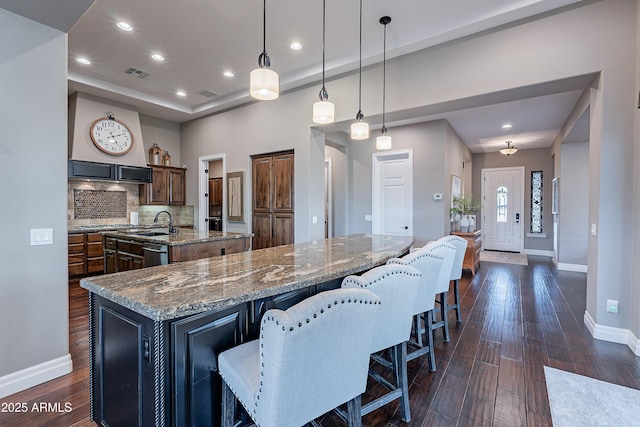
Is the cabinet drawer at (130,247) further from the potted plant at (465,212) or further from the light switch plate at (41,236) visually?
the potted plant at (465,212)

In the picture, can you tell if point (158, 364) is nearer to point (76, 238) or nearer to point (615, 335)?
point (615, 335)

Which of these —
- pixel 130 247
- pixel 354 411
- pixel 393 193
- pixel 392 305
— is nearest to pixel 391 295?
pixel 392 305

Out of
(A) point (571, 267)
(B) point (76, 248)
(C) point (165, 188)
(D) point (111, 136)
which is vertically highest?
(D) point (111, 136)

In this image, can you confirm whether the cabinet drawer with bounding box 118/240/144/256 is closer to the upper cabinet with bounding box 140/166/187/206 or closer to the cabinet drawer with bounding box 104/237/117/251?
the cabinet drawer with bounding box 104/237/117/251

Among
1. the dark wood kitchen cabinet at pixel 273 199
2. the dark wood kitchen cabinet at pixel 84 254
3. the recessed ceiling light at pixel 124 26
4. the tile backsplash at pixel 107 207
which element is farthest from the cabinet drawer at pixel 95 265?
the recessed ceiling light at pixel 124 26

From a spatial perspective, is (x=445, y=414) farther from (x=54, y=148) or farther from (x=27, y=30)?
(x=27, y=30)

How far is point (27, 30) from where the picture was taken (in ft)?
7.23

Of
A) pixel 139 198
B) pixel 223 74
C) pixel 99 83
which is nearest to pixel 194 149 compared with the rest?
pixel 139 198

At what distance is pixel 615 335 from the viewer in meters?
2.85

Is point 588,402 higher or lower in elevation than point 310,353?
lower

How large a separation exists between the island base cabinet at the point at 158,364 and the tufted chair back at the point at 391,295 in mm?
650

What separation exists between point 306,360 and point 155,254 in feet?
10.2

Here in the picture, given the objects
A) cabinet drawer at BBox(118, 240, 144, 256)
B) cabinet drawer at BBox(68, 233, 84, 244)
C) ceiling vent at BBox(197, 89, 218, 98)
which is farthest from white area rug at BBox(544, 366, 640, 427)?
cabinet drawer at BBox(68, 233, 84, 244)

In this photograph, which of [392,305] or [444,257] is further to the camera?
[444,257]
